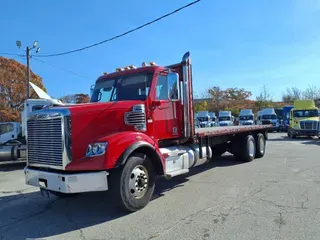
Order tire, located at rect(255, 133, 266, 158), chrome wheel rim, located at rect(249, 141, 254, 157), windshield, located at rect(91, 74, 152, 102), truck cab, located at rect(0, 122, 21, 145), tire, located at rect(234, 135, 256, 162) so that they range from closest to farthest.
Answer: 1. windshield, located at rect(91, 74, 152, 102)
2. tire, located at rect(234, 135, 256, 162)
3. chrome wheel rim, located at rect(249, 141, 254, 157)
4. tire, located at rect(255, 133, 266, 158)
5. truck cab, located at rect(0, 122, 21, 145)

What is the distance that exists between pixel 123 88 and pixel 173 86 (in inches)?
44.1

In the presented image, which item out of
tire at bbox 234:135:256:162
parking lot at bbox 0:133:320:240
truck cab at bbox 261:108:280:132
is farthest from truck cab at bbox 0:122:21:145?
truck cab at bbox 261:108:280:132

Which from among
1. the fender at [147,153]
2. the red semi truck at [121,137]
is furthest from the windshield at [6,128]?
the fender at [147,153]

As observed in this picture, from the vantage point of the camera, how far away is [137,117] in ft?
20.4

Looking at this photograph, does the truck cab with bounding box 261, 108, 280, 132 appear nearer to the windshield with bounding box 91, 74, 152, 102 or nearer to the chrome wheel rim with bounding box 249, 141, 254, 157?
the chrome wheel rim with bounding box 249, 141, 254, 157

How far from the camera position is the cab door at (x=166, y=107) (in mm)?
6707

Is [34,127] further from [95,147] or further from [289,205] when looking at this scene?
[289,205]

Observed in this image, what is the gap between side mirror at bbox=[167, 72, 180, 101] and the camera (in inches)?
276

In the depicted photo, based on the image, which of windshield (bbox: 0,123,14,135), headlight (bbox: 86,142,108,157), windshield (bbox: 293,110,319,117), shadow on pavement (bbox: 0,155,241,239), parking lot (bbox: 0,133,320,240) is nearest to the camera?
parking lot (bbox: 0,133,320,240)

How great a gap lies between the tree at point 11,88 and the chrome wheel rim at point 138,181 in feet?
93.0

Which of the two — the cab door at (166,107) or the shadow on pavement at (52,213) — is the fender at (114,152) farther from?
the cab door at (166,107)

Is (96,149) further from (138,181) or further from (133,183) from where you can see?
(138,181)

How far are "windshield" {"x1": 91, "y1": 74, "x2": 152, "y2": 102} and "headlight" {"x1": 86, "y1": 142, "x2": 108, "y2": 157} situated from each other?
1654 millimetres

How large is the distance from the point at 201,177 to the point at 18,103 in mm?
28102
